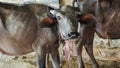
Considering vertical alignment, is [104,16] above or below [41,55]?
above

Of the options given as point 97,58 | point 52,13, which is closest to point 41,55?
point 52,13

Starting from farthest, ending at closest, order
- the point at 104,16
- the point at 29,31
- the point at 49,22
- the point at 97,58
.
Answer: the point at 97,58
the point at 104,16
the point at 29,31
the point at 49,22

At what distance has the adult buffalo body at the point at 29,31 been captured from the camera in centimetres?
209

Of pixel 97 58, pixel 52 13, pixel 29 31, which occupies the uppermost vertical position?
Answer: pixel 52 13

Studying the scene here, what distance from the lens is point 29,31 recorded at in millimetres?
2156

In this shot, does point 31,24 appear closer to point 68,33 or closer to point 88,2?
point 68,33

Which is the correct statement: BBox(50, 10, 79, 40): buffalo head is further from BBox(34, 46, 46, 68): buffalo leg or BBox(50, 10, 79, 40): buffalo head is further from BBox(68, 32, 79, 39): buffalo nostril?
BBox(34, 46, 46, 68): buffalo leg

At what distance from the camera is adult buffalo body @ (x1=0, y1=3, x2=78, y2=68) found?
6.86 feet

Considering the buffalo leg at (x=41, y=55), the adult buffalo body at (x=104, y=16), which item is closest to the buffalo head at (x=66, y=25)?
the buffalo leg at (x=41, y=55)

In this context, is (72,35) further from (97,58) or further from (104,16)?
(97,58)

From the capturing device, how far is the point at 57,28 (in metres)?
2.06

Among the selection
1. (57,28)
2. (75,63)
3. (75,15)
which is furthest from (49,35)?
(75,63)

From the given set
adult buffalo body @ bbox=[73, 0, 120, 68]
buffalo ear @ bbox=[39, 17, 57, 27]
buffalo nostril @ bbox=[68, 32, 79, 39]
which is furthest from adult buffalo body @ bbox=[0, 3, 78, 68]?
adult buffalo body @ bbox=[73, 0, 120, 68]

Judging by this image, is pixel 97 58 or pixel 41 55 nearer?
pixel 41 55
